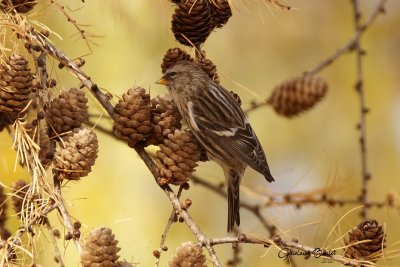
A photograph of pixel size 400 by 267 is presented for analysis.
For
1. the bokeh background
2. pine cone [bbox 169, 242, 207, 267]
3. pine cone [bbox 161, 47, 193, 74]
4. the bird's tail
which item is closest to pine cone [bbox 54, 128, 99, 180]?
pine cone [bbox 169, 242, 207, 267]

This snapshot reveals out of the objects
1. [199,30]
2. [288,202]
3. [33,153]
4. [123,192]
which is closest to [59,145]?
[33,153]

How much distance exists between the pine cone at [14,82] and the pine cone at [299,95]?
102 centimetres

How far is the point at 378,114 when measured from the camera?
3.56 metres

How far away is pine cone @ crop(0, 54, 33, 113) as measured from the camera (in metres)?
1.58

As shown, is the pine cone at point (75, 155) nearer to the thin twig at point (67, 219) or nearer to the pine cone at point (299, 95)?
the thin twig at point (67, 219)

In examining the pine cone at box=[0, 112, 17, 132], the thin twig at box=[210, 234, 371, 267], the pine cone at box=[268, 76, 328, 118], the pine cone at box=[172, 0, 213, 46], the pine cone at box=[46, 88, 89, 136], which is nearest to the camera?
the thin twig at box=[210, 234, 371, 267]

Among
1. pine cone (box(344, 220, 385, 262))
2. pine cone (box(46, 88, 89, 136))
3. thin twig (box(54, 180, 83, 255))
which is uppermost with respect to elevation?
pine cone (box(46, 88, 89, 136))

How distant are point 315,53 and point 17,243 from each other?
238cm

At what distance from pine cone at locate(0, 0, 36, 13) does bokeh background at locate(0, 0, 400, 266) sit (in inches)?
23.1

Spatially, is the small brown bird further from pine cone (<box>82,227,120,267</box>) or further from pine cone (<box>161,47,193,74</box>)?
pine cone (<box>82,227,120,267</box>)

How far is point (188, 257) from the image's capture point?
143 cm

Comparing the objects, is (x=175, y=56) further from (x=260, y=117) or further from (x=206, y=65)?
(x=260, y=117)

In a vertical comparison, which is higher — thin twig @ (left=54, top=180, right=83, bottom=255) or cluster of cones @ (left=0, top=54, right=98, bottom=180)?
cluster of cones @ (left=0, top=54, right=98, bottom=180)

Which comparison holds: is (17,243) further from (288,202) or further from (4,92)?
(288,202)
